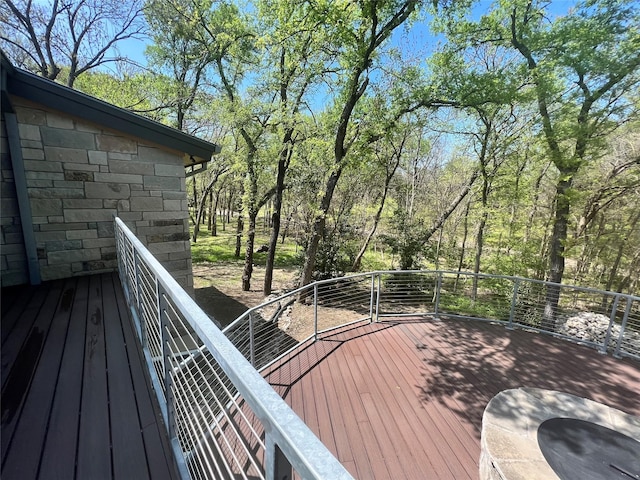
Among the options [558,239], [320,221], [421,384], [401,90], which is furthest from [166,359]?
[558,239]

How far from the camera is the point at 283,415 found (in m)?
0.52

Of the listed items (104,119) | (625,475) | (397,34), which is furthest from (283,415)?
(397,34)

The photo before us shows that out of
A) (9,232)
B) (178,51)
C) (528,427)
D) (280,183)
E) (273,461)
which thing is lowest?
(528,427)

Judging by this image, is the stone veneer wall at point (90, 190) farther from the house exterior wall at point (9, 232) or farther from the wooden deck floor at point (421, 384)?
the wooden deck floor at point (421, 384)

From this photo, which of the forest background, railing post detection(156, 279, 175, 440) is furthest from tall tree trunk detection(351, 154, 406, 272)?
railing post detection(156, 279, 175, 440)

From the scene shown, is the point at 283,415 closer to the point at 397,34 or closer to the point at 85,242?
the point at 85,242

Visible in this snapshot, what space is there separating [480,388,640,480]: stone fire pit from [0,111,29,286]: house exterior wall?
16.2 feet

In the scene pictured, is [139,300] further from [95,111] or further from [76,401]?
[95,111]

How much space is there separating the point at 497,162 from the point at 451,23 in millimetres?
5075

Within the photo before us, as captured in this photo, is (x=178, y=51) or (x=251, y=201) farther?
(x=251, y=201)

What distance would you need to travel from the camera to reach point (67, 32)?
24.4 ft

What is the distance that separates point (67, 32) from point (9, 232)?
310 inches

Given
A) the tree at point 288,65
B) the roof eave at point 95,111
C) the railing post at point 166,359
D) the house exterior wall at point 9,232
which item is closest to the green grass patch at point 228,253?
the tree at point 288,65

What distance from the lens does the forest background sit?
20.1 feet
